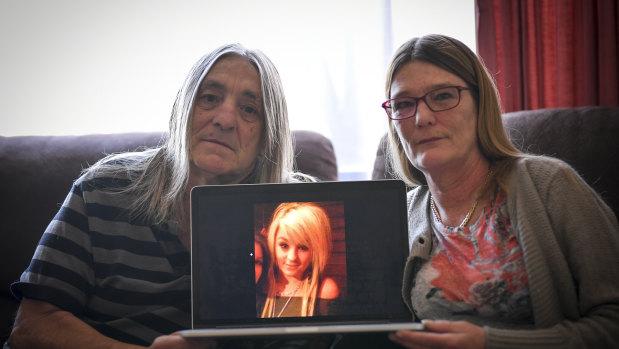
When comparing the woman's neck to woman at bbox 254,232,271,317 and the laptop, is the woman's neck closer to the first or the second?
the laptop

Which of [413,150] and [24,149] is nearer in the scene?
[413,150]

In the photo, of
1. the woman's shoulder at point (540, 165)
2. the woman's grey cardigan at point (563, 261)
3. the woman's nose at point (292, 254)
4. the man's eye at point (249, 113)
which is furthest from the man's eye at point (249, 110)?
the woman's shoulder at point (540, 165)

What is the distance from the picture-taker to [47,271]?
101 cm

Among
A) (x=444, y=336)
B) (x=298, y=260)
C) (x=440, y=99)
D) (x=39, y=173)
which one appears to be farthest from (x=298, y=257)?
(x=39, y=173)

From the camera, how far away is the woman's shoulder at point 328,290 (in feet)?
3.04

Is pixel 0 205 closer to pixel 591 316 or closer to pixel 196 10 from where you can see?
pixel 196 10

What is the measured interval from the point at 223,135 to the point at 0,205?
2.88 ft

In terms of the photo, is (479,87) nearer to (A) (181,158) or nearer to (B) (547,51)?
(A) (181,158)

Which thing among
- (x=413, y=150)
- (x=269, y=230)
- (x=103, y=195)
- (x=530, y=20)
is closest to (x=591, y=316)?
(x=413, y=150)

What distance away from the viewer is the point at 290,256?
3.09 feet

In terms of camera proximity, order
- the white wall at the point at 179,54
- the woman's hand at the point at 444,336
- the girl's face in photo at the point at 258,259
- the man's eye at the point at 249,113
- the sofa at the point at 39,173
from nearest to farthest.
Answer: the woman's hand at the point at 444,336
the girl's face in photo at the point at 258,259
the man's eye at the point at 249,113
the sofa at the point at 39,173
the white wall at the point at 179,54

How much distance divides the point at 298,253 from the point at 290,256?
0.02 meters

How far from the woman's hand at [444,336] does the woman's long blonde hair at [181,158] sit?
590 mm

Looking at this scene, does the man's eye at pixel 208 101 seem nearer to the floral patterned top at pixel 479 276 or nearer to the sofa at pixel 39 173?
the sofa at pixel 39 173
